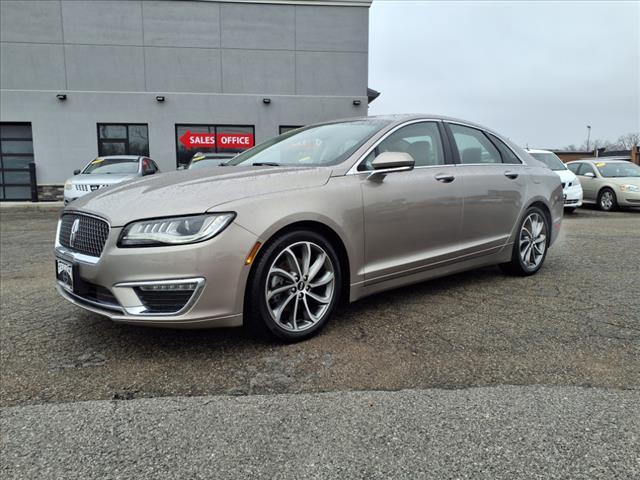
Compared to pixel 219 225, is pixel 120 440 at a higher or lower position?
lower

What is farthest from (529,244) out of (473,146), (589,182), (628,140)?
(628,140)

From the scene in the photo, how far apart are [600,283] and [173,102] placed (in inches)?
627

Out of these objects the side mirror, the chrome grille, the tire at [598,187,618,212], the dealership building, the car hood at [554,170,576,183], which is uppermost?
the dealership building

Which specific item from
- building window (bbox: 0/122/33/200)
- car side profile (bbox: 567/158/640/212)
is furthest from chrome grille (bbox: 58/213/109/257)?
building window (bbox: 0/122/33/200)

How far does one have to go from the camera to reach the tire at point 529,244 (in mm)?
4773

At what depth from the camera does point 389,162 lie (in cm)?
340

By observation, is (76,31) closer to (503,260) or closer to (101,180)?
(101,180)

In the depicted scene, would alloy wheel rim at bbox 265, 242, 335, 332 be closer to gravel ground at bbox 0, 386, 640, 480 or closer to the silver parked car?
gravel ground at bbox 0, 386, 640, 480

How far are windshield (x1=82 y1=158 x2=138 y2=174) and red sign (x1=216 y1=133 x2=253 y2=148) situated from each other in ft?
18.9

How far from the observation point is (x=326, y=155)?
361 centimetres

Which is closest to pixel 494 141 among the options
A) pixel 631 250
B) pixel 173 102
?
pixel 631 250

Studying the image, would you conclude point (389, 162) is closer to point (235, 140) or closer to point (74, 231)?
point (74, 231)

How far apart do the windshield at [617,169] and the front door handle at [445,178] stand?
11.9 metres

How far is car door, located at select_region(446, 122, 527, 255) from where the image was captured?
422 cm
